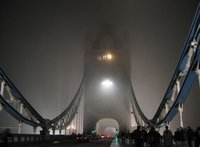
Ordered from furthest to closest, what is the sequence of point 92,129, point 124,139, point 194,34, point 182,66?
point 92,129
point 124,139
point 182,66
point 194,34

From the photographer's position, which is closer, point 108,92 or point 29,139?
point 29,139

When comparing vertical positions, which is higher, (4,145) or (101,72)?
(101,72)

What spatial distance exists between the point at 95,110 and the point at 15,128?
1401 inches

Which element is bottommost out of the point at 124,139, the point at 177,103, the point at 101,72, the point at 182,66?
the point at 124,139

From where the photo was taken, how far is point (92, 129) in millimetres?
74375

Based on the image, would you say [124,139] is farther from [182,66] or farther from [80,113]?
[80,113]

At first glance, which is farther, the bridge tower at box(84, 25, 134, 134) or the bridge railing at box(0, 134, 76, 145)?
the bridge tower at box(84, 25, 134, 134)

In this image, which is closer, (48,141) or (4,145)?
(4,145)

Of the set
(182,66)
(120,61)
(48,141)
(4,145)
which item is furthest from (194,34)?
(120,61)

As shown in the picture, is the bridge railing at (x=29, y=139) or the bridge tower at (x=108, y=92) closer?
the bridge railing at (x=29, y=139)

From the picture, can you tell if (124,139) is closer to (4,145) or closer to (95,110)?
(4,145)

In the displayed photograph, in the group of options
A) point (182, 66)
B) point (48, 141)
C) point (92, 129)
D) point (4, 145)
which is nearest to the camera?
point (4, 145)

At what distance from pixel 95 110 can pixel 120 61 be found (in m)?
15.1

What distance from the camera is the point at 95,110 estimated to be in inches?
2891
